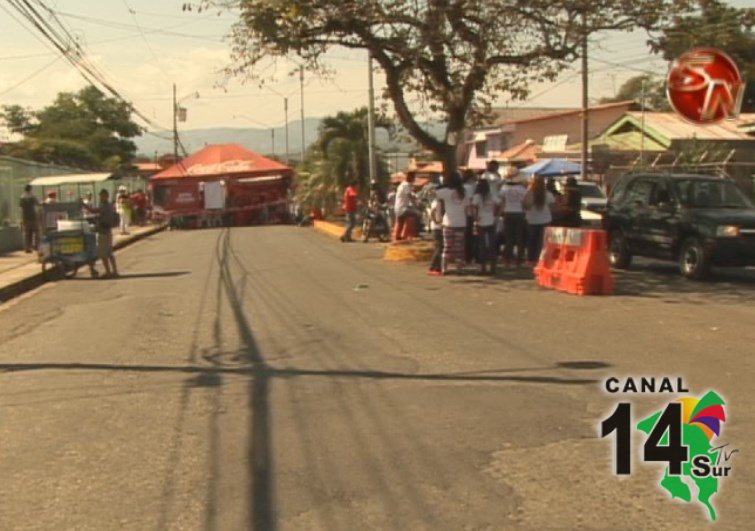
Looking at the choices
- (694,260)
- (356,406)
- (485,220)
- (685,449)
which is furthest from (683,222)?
(685,449)

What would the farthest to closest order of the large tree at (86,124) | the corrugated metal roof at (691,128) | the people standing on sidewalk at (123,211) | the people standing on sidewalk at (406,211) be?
1. the large tree at (86,124)
2. the people standing on sidewalk at (123,211)
3. the corrugated metal roof at (691,128)
4. the people standing on sidewalk at (406,211)

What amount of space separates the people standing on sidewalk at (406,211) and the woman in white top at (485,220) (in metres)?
5.68

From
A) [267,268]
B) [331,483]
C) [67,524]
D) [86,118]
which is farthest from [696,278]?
[86,118]

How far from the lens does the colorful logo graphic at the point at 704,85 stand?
68.2 ft

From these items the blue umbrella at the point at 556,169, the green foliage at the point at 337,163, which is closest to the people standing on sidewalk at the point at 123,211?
the green foliage at the point at 337,163

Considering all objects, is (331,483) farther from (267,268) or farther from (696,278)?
(267,268)

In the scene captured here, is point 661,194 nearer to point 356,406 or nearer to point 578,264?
point 578,264

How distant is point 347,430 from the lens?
6.62 m

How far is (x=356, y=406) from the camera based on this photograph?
7.29m

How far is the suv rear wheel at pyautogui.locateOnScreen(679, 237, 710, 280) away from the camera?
15.4m

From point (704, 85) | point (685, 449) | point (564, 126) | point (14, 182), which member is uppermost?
A: point (564, 126)

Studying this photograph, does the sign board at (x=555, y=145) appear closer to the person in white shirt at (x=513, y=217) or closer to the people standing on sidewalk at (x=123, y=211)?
the people standing on sidewalk at (x=123, y=211)

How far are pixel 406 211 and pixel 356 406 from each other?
51.8 feet

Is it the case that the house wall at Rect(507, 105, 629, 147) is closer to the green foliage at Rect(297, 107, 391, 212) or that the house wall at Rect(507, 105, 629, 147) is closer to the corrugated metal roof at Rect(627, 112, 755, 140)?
the corrugated metal roof at Rect(627, 112, 755, 140)
